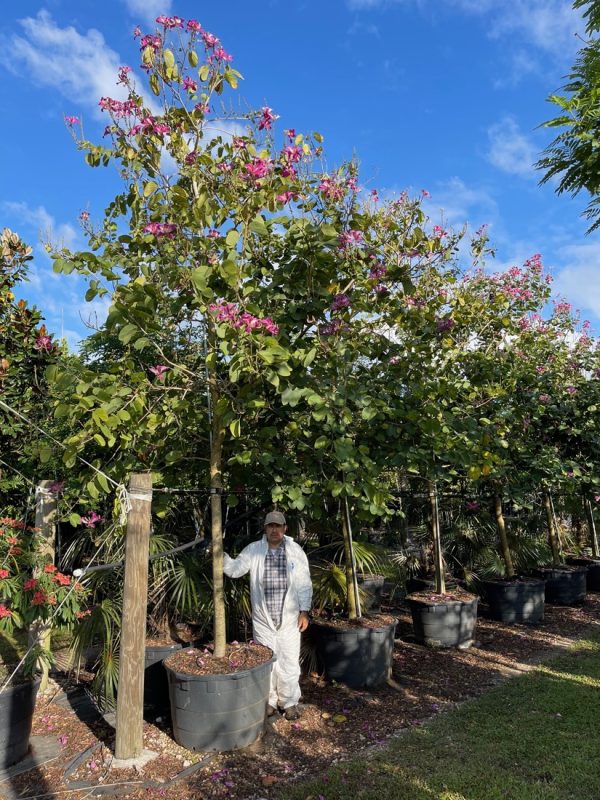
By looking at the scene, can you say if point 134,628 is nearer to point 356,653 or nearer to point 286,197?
point 356,653

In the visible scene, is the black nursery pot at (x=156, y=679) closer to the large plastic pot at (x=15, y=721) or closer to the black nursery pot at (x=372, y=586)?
the large plastic pot at (x=15, y=721)

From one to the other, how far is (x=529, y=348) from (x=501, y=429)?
84.2 inches

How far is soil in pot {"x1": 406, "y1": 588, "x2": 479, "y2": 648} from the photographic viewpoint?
220 inches

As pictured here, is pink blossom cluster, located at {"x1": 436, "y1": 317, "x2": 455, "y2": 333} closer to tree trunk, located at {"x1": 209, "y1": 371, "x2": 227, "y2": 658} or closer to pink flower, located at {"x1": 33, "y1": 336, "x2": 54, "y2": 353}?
tree trunk, located at {"x1": 209, "y1": 371, "x2": 227, "y2": 658}

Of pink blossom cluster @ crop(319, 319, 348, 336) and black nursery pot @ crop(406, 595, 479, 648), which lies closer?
pink blossom cluster @ crop(319, 319, 348, 336)

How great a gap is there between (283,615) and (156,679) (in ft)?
3.40

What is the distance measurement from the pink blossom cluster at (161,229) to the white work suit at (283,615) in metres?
2.22

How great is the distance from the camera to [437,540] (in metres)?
6.00

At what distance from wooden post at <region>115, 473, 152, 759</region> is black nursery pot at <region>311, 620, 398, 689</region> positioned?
1634 mm

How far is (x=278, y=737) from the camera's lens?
3.60m

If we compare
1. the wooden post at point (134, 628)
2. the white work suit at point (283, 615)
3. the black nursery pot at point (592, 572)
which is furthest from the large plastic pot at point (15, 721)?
the black nursery pot at point (592, 572)

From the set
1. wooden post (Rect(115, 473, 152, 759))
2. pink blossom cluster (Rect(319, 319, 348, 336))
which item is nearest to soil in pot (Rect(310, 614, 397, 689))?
wooden post (Rect(115, 473, 152, 759))

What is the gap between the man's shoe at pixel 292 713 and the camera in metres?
3.87

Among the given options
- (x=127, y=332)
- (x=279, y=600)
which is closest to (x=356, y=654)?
(x=279, y=600)
